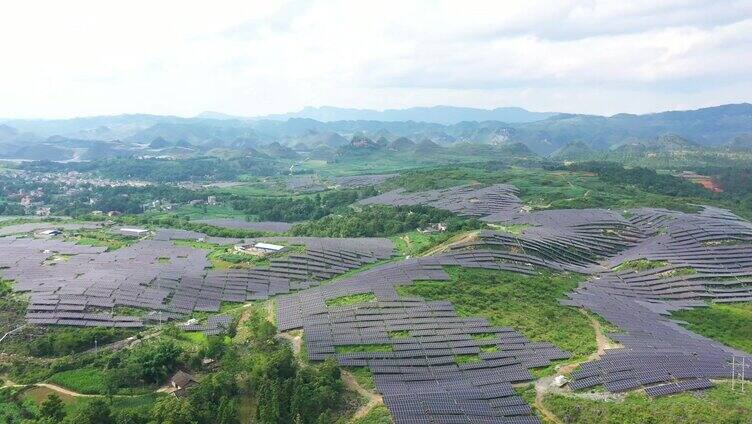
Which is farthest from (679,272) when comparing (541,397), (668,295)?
(541,397)

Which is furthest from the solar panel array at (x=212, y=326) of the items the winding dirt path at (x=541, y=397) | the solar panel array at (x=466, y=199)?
the solar panel array at (x=466, y=199)

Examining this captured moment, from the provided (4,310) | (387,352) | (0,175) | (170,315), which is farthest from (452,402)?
(0,175)

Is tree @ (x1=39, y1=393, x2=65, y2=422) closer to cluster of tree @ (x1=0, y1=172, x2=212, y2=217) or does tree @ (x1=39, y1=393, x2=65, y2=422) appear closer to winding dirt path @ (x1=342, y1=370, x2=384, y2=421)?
winding dirt path @ (x1=342, y1=370, x2=384, y2=421)

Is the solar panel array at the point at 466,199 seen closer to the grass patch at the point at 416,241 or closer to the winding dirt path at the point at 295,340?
the grass patch at the point at 416,241

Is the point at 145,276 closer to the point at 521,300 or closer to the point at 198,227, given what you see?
the point at 198,227

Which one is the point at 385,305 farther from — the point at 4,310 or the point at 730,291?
the point at 730,291
